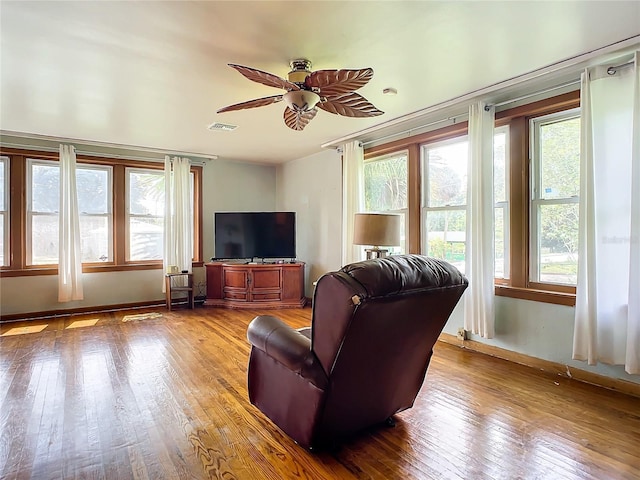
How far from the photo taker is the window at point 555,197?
3.10 meters

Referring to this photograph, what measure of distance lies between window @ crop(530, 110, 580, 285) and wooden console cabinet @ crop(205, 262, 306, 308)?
3.55 metres

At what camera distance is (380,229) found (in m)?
3.77

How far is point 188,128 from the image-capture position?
180 inches

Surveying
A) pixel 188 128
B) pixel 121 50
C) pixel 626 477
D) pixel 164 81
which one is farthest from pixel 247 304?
pixel 626 477

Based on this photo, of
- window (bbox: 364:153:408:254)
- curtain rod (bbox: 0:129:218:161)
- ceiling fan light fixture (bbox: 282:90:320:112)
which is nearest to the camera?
ceiling fan light fixture (bbox: 282:90:320:112)

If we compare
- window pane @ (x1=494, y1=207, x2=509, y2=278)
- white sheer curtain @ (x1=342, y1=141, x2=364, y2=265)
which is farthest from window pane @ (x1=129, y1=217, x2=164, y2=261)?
window pane @ (x1=494, y1=207, x2=509, y2=278)

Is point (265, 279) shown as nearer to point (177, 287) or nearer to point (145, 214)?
point (177, 287)

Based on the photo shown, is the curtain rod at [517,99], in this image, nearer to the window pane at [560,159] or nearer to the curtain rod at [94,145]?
the window pane at [560,159]

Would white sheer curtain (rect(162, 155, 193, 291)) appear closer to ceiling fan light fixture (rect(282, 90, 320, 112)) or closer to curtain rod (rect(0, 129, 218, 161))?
curtain rod (rect(0, 129, 218, 161))

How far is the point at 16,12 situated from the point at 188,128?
2442 millimetres

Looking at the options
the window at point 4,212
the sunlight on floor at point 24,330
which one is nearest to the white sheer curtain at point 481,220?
the sunlight on floor at point 24,330

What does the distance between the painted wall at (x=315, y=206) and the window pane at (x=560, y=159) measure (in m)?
2.83

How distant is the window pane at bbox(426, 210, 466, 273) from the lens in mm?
3951

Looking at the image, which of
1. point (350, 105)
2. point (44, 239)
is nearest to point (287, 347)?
point (350, 105)
